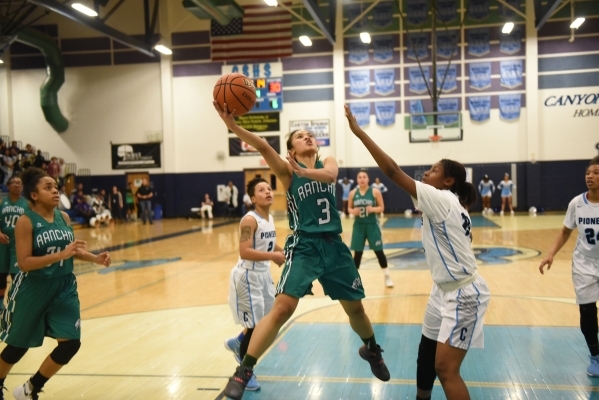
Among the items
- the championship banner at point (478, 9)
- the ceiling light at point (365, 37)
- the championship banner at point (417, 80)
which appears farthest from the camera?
the championship banner at point (417, 80)

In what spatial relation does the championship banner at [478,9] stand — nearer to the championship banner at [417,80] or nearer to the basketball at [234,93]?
the championship banner at [417,80]

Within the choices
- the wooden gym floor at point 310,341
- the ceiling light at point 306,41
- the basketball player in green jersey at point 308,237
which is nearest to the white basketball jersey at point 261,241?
the basketball player in green jersey at point 308,237

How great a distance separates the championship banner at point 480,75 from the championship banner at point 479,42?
18.0 inches

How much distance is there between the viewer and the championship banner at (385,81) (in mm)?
23812

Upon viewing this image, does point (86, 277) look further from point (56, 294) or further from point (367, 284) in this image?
point (56, 294)

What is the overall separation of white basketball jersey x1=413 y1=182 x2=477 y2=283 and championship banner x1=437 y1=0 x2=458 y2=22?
2176cm

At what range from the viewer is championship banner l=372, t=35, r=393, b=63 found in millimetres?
23828

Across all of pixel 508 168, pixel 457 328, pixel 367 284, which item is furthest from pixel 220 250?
pixel 508 168

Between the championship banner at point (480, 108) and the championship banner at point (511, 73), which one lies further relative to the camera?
the championship banner at point (480, 108)

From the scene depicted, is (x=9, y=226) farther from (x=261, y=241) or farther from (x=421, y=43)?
(x=421, y=43)

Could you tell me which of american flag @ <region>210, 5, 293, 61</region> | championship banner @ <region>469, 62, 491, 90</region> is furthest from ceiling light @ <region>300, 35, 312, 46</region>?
championship banner @ <region>469, 62, 491, 90</region>

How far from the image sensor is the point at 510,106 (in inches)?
908

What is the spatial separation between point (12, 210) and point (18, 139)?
2145cm

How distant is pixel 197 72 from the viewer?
25062 mm
